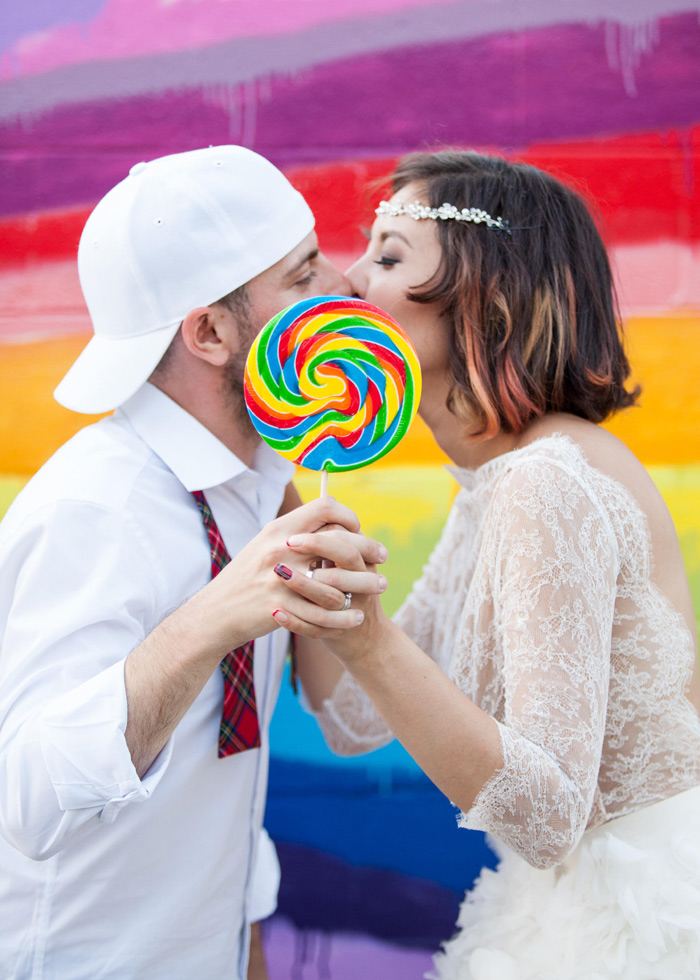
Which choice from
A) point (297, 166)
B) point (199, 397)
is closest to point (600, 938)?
point (199, 397)

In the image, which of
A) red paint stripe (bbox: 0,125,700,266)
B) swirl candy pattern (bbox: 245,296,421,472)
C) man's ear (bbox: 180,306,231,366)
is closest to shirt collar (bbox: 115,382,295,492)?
man's ear (bbox: 180,306,231,366)

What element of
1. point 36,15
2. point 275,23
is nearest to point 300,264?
point 275,23

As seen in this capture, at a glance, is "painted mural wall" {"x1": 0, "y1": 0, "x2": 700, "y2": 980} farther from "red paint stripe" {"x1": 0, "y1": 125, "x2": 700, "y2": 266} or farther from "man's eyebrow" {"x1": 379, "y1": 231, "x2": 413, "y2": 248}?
"man's eyebrow" {"x1": 379, "y1": 231, "x2": 413, "y2": 248}

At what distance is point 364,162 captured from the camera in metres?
2.76

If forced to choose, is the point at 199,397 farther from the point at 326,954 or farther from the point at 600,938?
the point at 326,954

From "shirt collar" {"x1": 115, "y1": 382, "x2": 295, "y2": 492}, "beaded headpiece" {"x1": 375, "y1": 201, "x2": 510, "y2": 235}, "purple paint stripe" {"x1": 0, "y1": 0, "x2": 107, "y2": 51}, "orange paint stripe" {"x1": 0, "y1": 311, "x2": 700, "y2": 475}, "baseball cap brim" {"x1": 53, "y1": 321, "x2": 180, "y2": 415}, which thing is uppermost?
"purple paint stripe" {"x1": 0, "y1": 0, "x2": 107, "y2": 51}

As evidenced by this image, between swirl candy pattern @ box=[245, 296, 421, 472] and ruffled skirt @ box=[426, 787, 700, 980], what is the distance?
929 millimetres

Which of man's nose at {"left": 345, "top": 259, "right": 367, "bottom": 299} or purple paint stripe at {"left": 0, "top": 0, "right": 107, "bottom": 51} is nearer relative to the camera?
man's nose at {"left": 345, "top": 259, "right": 367, "bottom": 299}

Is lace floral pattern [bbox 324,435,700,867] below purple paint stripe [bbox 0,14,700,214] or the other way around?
below

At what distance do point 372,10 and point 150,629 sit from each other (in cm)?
223

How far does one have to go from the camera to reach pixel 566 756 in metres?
1.40

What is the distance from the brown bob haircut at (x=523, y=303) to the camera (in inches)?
69.6

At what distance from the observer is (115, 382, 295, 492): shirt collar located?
1721 mm

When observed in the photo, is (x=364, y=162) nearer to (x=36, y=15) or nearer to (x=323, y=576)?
(x=36, y=15)
